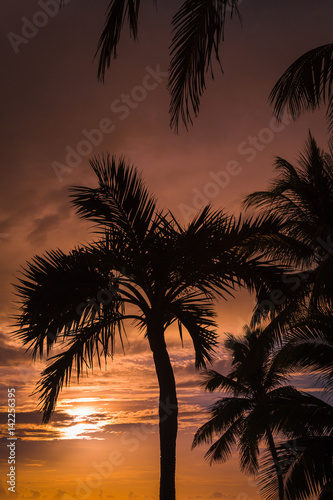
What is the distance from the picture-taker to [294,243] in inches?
450

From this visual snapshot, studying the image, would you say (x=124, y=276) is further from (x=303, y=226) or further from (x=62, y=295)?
(x=303, y=226)

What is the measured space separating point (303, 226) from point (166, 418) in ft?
19.2

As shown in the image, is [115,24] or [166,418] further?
[166,418]

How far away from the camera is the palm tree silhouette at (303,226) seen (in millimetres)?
A: 10164

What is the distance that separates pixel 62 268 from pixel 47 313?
2.82 feet

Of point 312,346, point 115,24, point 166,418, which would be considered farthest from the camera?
point 312,346

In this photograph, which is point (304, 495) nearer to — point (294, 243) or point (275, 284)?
point (275, 284)

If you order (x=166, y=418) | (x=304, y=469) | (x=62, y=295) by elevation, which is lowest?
(x=304, y=469)

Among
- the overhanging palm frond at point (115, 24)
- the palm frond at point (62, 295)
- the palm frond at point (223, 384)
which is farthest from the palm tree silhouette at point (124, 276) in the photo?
the palm frond at point (223, 384)

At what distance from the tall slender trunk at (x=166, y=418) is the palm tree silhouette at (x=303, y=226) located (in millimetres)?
2803

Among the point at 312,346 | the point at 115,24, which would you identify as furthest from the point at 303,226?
the point at 115,24

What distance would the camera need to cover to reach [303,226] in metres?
11.7

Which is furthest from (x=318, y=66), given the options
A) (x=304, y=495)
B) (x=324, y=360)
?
(x=304, y=495)

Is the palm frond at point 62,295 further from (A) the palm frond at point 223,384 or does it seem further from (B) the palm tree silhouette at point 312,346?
(A) the palm frond at point 223,384
